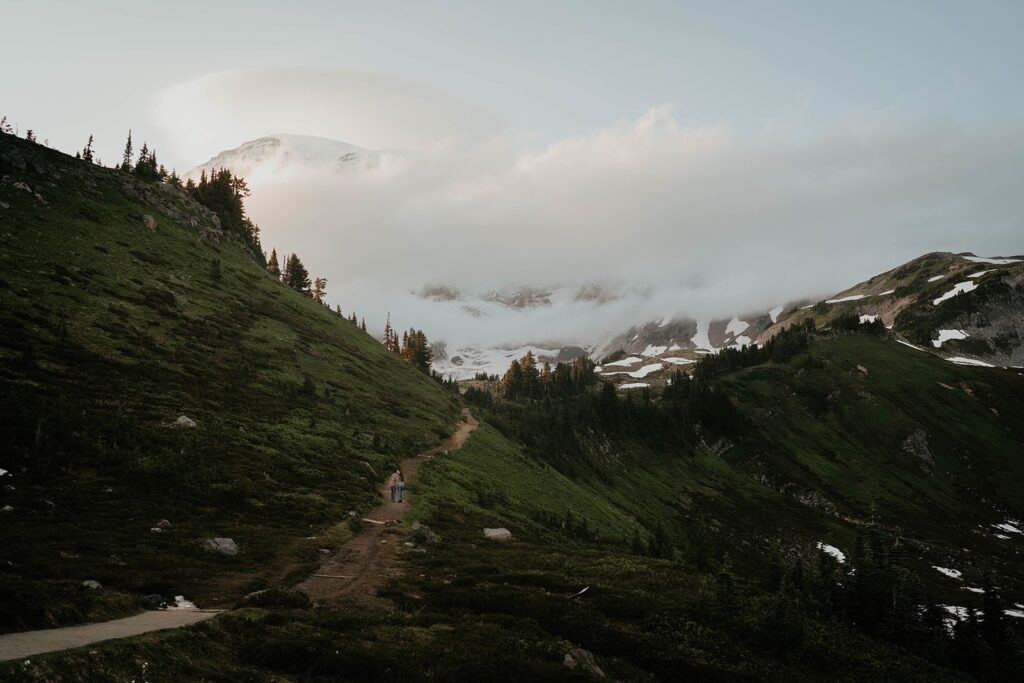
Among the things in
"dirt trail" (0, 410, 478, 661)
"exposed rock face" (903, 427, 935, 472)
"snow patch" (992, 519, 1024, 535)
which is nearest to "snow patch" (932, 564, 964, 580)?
"snow patch" (992, 519, 1024, 535)

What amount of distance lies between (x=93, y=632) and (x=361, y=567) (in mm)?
13462

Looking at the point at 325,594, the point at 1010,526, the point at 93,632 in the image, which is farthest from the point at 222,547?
the point at 1010,526

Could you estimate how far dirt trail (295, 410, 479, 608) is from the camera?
72.6 feet

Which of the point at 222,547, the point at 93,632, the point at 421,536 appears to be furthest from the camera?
the point at 421,536

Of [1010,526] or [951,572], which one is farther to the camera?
[1010,526]

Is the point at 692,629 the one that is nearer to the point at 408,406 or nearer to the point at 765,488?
the point at 408,406

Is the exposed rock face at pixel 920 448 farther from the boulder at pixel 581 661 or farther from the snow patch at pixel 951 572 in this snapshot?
the boulder at pixel 581 661

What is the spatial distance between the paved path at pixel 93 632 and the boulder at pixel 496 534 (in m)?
20.4

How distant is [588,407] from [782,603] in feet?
438

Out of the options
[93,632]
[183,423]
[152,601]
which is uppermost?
[183,423]

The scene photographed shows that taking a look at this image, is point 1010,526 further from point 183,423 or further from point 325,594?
point 183,423

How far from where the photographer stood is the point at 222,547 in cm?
2416

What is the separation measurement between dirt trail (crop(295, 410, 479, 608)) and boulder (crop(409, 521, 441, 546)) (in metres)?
1.00

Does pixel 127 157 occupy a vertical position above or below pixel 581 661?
above
